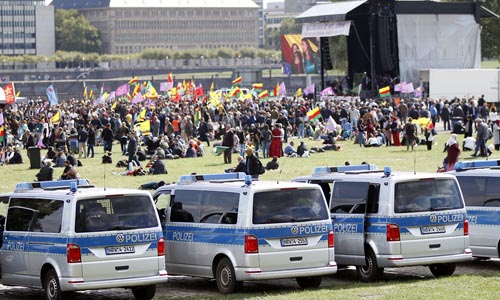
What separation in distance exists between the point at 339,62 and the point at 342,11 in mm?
16928

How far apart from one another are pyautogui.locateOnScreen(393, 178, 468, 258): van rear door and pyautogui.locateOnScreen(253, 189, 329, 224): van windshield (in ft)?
3.78

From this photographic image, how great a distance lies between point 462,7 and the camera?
77.7m

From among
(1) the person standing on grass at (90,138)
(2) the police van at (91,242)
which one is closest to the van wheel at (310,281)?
(2) the police van at (91,242)

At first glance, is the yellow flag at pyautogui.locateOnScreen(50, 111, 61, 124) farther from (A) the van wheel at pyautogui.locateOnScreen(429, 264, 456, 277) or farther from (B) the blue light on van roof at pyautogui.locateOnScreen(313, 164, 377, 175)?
(A) the van wheel at pyautogui.locateOnScreen(429, 264, 456, 277)

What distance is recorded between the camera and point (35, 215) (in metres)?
16.5

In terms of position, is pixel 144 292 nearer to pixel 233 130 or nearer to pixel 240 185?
pixel 240 185

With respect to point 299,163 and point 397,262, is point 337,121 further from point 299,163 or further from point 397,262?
point 397,262

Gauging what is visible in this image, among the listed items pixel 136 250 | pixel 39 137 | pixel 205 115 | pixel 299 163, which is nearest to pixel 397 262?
pixel 136 250

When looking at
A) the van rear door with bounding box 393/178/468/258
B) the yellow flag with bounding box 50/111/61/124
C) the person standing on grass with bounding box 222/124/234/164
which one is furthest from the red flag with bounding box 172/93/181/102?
the van rear door with bounding box 393/178/468/258

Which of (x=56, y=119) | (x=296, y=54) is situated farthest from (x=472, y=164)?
(x=296, y=54)

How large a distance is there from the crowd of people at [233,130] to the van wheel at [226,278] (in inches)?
827

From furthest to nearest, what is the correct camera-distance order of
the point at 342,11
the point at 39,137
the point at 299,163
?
the point at 342,11, the point at 39,137, the point at 299,163

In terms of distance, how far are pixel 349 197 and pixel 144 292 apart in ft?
10.5

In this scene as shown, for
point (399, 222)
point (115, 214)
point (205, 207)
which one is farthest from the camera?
point (399, 222)
